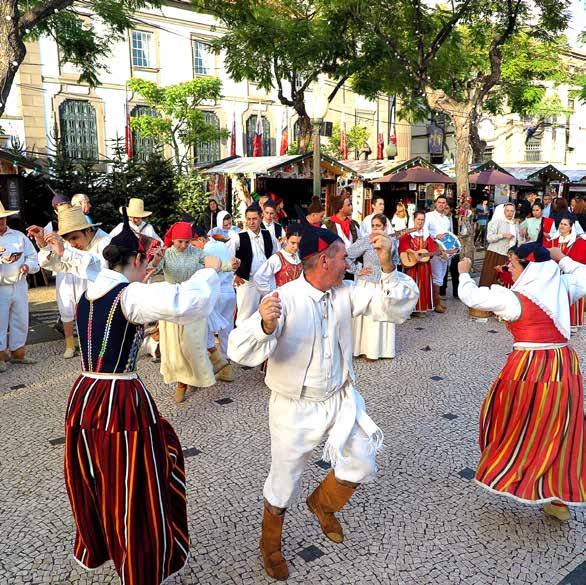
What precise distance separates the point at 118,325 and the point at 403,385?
13.2 ft

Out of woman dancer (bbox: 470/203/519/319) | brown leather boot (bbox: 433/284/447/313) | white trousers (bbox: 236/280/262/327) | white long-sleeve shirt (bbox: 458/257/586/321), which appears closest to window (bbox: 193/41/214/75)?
brown leather boot (bbox: 433/284/447/313)

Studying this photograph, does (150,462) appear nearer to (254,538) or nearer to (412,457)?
A: (254,538)

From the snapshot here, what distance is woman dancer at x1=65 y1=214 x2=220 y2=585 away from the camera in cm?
263

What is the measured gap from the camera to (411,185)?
20.0 m

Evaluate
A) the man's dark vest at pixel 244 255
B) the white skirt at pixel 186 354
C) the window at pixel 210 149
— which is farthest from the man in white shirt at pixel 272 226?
the window at pixel 210 149

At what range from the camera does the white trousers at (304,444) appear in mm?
2916

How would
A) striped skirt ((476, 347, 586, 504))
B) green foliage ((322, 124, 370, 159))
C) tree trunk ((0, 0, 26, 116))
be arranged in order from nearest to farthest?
striped skirt ((476, 347, 586, 504))
tree trunk ((0, 0, 26, 116))
green foliage ((322, 124, 370, 159))

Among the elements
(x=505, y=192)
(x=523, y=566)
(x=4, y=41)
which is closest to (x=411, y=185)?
(x=505, y=192)

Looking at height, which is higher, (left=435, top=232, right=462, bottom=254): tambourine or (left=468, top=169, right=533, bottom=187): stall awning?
(left=468, top=169, right=533, bottom=187): stall awning

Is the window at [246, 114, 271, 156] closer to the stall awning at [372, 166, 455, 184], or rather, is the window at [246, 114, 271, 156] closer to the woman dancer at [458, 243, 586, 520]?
the stall awning at [372, 166, 455, 184]

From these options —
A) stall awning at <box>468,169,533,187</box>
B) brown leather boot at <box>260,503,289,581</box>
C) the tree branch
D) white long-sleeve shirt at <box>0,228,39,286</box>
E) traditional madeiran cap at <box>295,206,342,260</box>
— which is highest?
the tree branch

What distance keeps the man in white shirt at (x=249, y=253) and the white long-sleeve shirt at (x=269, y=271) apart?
0.40 meters

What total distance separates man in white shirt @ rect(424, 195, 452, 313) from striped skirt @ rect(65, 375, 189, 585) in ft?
23.8

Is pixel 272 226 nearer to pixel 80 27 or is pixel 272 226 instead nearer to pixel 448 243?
pixel 448 243
